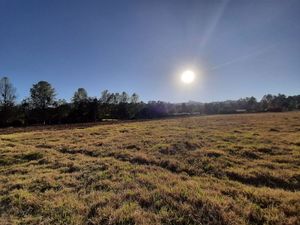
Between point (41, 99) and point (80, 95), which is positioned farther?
point (80, 95)

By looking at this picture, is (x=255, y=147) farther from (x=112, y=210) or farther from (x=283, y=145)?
(x=112, y=210)

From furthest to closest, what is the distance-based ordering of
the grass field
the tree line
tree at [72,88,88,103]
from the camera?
tree at [72,88,88,103] → the tree line → the grass field

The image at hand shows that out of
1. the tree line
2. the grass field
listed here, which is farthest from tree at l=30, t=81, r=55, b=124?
the grass field

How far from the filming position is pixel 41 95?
62969 mm

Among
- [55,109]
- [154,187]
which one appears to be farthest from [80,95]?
[154,187]

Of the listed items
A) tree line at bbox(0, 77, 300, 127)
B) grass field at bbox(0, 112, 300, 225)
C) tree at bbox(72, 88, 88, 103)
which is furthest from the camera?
tree at bbox(72, 88, 88, 103)

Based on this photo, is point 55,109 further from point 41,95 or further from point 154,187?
point 154,187

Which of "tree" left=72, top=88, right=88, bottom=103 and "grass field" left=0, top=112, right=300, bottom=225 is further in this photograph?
"tree" left=72, top=88, right=88, bottom=103

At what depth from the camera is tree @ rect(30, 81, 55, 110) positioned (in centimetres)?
6262

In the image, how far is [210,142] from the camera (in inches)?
632

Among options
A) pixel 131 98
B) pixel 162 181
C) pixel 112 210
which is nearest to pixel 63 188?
pixel 112 210

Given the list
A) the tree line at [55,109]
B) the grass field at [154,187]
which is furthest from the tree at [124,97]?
the grass field at [154,187]

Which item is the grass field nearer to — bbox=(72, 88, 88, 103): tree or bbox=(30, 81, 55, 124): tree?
bbox=(30, 81, 55, 124): tree

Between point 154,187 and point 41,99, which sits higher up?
point 41,99
